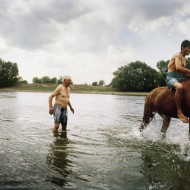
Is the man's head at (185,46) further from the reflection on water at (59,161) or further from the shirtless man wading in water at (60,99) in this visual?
the reflection on water at (59,161)

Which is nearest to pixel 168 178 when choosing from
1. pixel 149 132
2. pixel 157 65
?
A: pixel 149 132

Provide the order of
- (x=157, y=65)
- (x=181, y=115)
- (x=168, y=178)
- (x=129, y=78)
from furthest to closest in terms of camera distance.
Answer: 1. (x=157, y=65)
2. (x=129, y=78)
3. (x=181, y=115)
4. (x=168, y=178)

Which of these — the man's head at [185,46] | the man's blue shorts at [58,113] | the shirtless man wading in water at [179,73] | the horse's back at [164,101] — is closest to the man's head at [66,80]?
the man's blue shorts at [58,113]

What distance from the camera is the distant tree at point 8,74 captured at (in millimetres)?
116188

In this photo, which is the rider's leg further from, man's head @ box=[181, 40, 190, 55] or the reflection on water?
the reflection on water

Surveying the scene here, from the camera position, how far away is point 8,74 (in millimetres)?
118438

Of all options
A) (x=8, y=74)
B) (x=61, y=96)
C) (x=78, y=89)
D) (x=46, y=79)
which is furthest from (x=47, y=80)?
(x=61, y=96)

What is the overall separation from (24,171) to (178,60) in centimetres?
501

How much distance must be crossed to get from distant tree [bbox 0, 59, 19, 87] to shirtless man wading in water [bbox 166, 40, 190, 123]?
114m

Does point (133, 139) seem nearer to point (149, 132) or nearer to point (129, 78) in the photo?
point (149, 132)

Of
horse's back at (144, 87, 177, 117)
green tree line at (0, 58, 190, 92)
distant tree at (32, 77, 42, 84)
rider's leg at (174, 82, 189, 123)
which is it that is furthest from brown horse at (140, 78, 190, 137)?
distant tree at (32, 77, 42, 84)

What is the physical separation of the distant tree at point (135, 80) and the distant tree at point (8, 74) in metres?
41.5

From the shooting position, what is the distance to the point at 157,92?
29.4 ft

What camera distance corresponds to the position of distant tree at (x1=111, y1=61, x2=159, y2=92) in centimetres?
10026
